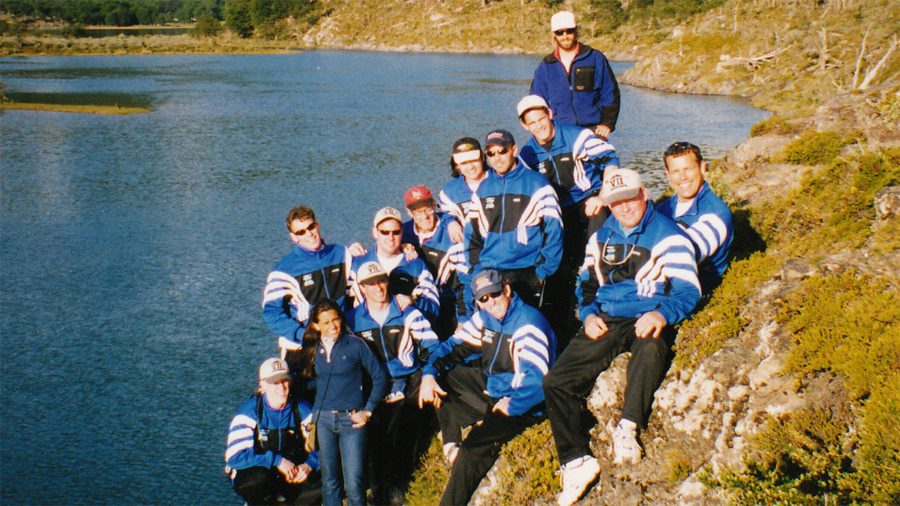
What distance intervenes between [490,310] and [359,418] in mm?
2194

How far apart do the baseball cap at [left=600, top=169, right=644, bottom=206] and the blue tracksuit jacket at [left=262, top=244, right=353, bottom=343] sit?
4079 mm

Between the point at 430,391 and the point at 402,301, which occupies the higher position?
the point at 402,301

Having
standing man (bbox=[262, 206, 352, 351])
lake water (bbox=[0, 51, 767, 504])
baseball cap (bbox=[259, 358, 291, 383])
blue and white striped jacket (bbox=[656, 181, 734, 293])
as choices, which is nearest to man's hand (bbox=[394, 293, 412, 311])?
standing man (bbox=[262, 206, 352, 351])

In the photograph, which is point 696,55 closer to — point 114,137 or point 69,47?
point 114,137

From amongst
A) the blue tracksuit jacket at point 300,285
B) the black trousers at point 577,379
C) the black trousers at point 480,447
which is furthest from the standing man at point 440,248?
the black trousers at point 577,379

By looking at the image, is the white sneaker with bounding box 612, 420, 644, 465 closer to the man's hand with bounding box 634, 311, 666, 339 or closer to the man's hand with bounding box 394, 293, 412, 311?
the man's hand with bounding box 634, 311, 666, 339

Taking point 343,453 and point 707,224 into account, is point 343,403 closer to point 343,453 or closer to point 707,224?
point 343,453

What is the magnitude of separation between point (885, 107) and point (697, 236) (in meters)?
8.11

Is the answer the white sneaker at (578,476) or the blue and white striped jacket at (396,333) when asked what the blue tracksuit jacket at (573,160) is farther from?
the white sneaker at (578,476)

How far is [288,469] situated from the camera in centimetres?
817

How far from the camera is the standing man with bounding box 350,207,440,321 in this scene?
831 cm

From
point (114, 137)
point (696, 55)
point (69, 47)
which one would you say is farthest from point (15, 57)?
point (696, 55)

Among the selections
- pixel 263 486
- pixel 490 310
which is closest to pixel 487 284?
pixel 490 310

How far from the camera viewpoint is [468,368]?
25.4ft
